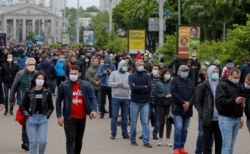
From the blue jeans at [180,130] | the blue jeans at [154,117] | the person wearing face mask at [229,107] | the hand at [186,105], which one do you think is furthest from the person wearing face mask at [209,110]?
the blue jeans at [154,117]

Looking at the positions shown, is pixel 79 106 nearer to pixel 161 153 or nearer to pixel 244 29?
pixel 161 153

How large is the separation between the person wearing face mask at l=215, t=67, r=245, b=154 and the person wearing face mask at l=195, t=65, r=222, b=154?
71 cm

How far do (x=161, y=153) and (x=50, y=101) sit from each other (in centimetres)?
346

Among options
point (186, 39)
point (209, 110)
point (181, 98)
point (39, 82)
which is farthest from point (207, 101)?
point (186, 39)

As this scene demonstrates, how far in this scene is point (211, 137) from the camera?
557 inches

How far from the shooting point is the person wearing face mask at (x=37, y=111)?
13391 millimetres

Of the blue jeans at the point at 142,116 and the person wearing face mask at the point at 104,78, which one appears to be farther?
the person wearing face mask at the point at 104,78

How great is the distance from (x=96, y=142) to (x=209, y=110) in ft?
15.2

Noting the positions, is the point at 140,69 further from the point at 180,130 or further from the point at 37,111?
the point at 37,111

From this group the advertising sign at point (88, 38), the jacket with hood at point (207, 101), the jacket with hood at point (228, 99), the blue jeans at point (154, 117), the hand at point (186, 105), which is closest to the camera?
the jacket with hood at point (228, 99)

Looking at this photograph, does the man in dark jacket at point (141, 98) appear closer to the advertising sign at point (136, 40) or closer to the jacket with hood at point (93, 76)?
the jacket with hood at point (93, 76)

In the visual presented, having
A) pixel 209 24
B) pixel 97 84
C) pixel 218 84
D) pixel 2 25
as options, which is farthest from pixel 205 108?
pixel 2 25

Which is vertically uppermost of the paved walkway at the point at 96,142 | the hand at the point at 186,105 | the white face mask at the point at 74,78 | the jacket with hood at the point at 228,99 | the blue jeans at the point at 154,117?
the white face mask at the point at 74,78

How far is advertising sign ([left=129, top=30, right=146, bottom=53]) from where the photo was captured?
37.5 meters
